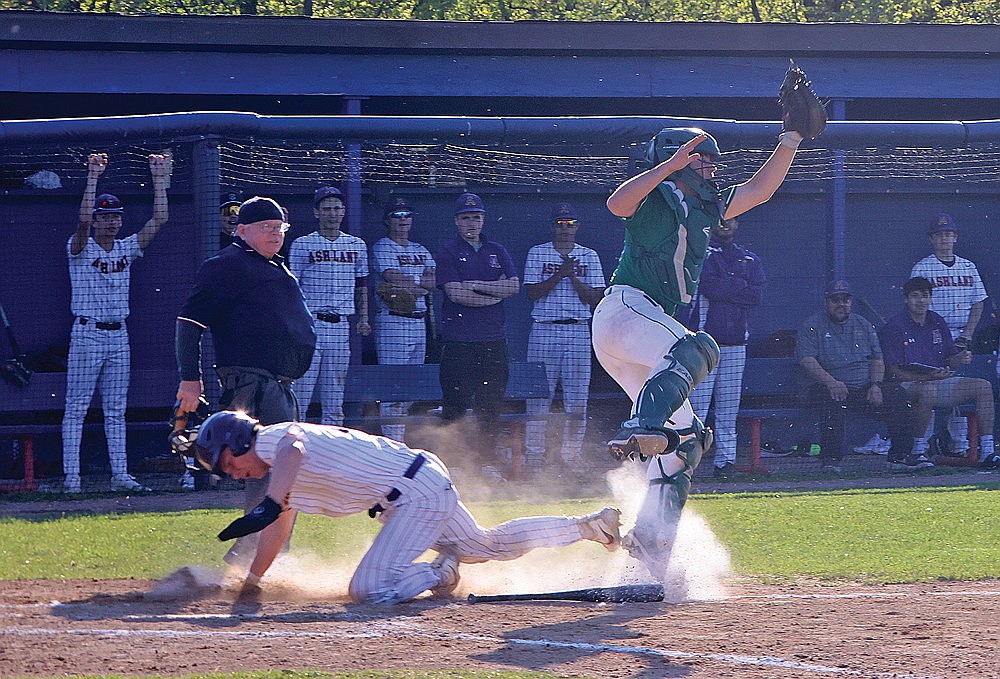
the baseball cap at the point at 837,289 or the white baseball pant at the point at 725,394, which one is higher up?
the baseball cap at the point at 837,289

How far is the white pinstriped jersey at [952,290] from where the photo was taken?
440 inches

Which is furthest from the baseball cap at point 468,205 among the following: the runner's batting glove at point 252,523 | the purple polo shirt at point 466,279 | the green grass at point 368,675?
the green grass at point 368,675

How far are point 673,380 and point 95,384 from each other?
557 centimetres

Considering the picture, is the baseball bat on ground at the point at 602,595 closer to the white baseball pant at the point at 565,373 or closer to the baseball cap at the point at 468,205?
the white baseball pant at the point at 565,373

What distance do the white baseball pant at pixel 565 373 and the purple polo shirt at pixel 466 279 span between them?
53cm

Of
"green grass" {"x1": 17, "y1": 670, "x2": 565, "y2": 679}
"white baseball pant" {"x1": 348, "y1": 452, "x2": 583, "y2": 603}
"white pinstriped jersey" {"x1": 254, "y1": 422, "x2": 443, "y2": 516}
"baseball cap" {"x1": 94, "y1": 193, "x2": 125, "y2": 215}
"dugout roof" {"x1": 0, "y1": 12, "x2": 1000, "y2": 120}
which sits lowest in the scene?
"green grass" {"x1": 17, "y1": 670, "x2": 565, "y2": 679}

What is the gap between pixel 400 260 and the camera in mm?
10219

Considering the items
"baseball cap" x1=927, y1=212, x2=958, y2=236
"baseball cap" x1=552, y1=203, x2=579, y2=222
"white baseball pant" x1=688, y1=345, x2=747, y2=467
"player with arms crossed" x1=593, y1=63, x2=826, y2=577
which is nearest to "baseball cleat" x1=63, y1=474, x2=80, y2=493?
"baseball cap" x1=552, y1=203, x2=579, y2=222

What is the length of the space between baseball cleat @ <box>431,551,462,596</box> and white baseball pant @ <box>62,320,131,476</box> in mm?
4622

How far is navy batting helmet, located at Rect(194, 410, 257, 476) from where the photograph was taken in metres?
4.84

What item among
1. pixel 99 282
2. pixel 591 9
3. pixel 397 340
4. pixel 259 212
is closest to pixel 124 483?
pixel 99 282

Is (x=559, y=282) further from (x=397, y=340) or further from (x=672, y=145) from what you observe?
(x=672, y=145)

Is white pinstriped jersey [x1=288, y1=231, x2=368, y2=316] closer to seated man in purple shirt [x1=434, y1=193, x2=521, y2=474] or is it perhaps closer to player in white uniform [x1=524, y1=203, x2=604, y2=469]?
seated man in purple shirt [x1=434, y1=193, x2=521, y2=474]

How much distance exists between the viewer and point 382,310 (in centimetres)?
1020
